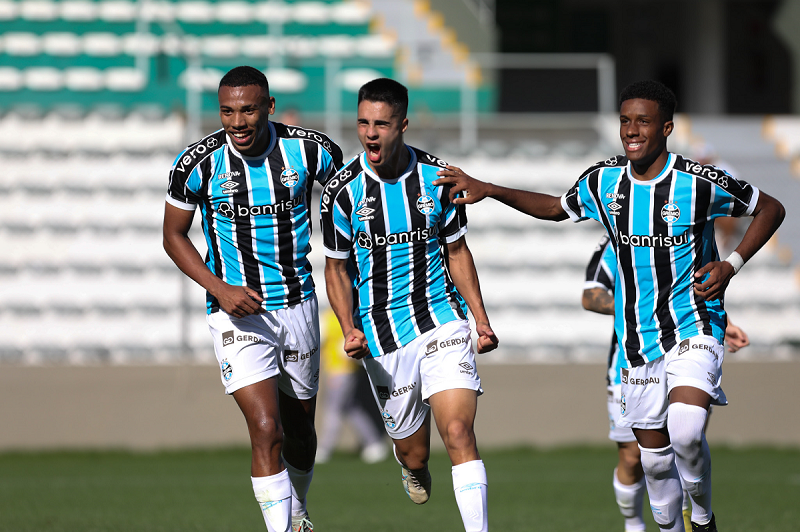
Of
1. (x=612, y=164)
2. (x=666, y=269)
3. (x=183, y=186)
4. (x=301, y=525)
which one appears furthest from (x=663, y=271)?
(x=183, y=186)

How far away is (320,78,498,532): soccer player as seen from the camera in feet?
16.0

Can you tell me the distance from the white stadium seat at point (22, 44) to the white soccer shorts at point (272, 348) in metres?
12.0

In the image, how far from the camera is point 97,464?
1071cm

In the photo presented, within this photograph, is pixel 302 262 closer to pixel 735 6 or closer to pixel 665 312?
pixel 665 312

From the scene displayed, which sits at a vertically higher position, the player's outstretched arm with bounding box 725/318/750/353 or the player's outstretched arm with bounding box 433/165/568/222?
the player's outstretched arm with bounding box 433/165/568/222

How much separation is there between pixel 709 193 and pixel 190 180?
2576 millimetres

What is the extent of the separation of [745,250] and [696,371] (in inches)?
25.9

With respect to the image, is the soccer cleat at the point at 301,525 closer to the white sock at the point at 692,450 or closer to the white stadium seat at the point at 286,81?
the white sock at the point at 692,450

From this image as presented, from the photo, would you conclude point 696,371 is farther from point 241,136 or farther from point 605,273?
point 241,136

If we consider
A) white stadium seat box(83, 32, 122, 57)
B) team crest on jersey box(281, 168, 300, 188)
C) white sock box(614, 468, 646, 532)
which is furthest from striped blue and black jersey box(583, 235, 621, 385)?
white stadium seat box(83, 32, 122, 57)

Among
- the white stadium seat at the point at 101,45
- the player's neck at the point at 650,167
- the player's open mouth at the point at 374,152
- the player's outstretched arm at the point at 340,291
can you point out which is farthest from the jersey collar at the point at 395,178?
the white stadium seat at the point at 101,45

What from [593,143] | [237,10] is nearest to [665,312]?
[593,143]

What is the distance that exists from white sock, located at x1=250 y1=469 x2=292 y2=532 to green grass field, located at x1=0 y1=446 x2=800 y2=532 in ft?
6.22

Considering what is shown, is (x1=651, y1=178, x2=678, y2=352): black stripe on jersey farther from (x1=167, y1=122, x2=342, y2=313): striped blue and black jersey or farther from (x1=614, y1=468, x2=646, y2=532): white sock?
(x1=167, y1=122, x2=342, y2=313): striped blue and black jersey
